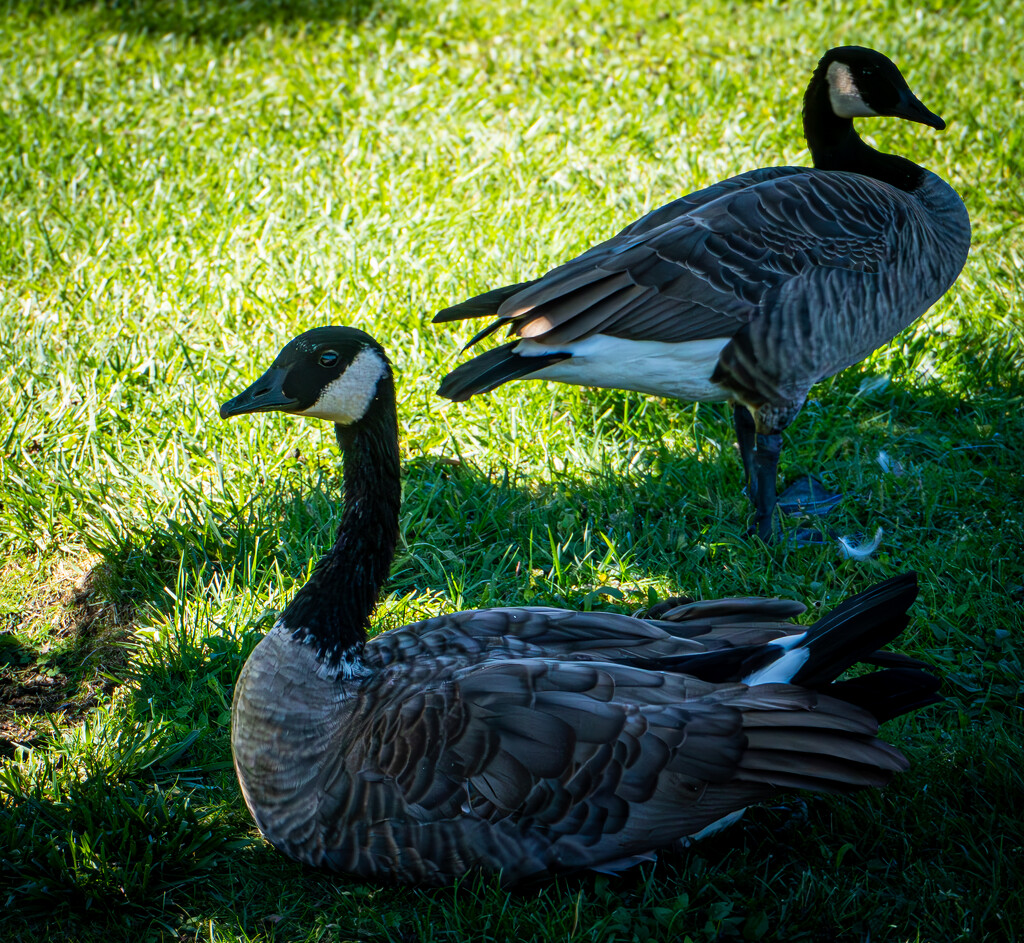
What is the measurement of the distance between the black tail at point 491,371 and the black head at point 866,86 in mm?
1814

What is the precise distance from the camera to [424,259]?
551 centimetres

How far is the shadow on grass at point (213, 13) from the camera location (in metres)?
8.33

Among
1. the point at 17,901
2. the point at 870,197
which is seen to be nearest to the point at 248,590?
the point at 17,901

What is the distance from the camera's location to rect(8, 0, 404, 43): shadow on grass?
8328 millimetres

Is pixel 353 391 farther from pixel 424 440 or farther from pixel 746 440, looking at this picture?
pixel 746 440

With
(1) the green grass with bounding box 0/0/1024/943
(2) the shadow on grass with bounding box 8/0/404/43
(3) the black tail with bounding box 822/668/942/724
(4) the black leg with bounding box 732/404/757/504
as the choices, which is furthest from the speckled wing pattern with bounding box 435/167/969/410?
(2) the shadow on grass with bounding box 8/0/404/43

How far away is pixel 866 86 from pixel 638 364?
168 centimetres

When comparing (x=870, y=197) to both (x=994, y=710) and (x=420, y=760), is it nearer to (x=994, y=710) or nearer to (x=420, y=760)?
(x=994, y=710)

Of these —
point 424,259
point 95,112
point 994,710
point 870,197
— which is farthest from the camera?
point 95,112

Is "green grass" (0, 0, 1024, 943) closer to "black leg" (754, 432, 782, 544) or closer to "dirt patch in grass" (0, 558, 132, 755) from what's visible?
"dirt patch in grass" (0, 558, 132, 755)

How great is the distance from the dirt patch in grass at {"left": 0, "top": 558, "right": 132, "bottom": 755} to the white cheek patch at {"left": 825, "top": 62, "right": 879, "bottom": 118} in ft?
11.8

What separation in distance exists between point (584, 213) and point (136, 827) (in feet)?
13.9

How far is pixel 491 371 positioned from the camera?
11.6ft

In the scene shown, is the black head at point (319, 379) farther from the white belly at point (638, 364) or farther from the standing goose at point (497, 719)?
the white belly at point (638, 364)
